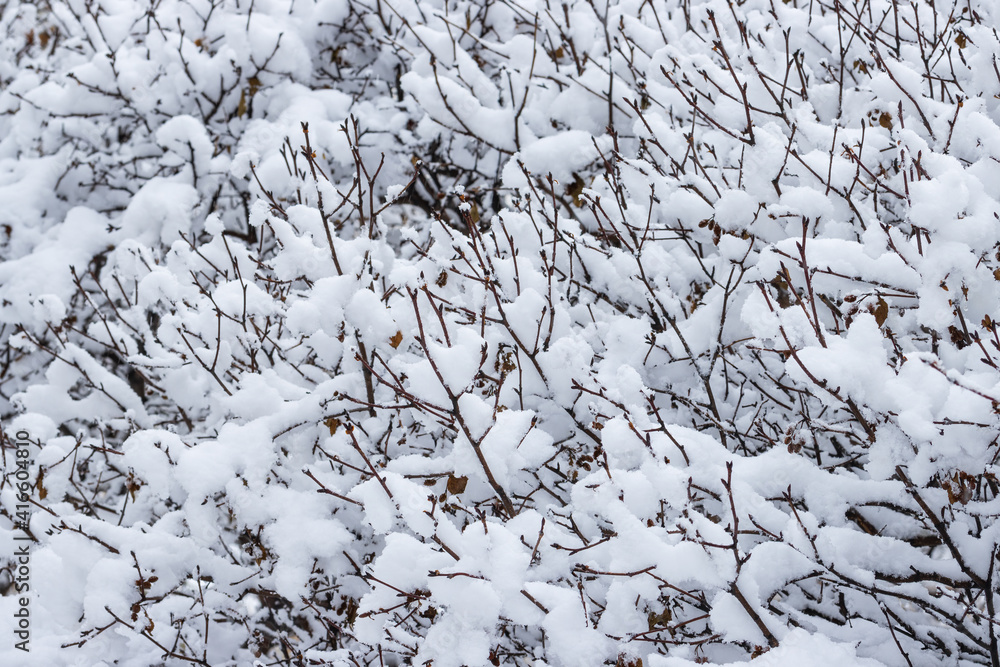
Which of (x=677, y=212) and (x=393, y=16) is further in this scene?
(x=393, y=16)

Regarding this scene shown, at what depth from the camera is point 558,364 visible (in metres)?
2.23

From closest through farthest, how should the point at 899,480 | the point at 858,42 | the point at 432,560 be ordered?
the point at 432,560, the point at 899,480, the point at 858,42

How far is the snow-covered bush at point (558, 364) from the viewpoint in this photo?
5.75 ft

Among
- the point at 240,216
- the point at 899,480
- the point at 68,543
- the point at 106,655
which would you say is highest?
the point at 240,216

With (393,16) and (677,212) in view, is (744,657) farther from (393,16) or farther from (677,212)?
(393,16)

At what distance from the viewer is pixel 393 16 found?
442 centimetres

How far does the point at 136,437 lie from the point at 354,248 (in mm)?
1074

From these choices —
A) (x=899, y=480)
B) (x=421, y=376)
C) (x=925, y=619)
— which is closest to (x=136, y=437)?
(x=421, y=376)
